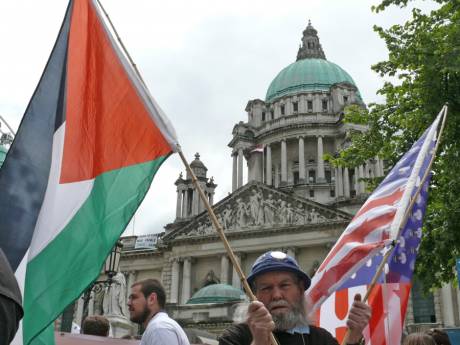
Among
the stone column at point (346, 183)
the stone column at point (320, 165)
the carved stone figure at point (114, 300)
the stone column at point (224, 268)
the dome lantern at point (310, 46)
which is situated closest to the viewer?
the carved stone figure at point (114, 300)

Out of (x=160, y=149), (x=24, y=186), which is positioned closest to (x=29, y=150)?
(x=24, y=186)

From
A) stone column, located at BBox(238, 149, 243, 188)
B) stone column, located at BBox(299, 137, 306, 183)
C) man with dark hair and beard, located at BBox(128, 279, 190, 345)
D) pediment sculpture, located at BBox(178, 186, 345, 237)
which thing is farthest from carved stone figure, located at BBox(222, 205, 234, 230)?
man with dark hair and beard, located at BBox(128, 279, 190, 345)

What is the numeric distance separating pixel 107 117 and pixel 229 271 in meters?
40.2

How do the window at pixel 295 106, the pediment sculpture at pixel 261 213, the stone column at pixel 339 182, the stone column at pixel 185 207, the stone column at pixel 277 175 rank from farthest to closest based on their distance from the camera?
the window at pixel 295 106 → the stone column at pixel 277 175 → the stone column at pixel 185 207 → the stone column at pixel 339 182 → the pediment sculpture at pixel 261 213

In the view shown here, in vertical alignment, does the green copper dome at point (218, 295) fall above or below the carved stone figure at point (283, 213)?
below

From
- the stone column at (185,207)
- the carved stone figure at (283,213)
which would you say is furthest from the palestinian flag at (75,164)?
the stone column at (185,207)

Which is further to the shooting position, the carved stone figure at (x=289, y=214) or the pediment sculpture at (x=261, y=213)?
the carved stone figure at (x=289, y=214)

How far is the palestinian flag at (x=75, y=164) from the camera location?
14.8ft

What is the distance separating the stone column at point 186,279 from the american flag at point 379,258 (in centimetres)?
3980

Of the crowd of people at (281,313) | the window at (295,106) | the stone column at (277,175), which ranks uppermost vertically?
the window at (295,106)

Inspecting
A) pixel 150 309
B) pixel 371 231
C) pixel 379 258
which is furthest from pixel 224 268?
pixel 371 231

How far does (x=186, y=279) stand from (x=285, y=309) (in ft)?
139

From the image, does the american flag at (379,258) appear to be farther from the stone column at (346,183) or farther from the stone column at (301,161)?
the stone column at (301,161)

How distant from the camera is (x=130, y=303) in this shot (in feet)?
17.6
